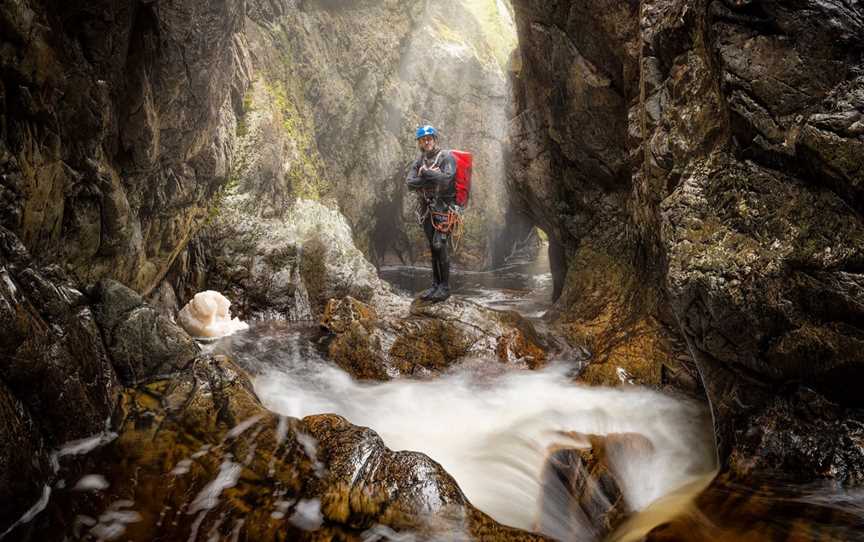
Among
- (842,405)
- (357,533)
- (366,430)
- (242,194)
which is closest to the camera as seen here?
(357,533)

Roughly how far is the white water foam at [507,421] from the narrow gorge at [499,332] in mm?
41

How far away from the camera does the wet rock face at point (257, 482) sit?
352 centimetres

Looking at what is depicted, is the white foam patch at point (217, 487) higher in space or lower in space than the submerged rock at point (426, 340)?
higher

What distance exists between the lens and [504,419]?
21.0ft

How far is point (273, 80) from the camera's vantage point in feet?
51.4

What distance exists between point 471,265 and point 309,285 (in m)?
14.2

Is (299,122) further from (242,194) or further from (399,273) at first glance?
(399,273)

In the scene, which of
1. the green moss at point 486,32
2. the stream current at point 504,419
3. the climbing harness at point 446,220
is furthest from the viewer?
the green moss at point 486,32

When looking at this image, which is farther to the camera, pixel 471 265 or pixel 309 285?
pixel 471 265

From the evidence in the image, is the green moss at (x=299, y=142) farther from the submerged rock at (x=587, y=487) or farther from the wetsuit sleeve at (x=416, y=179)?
the submerged rock at (x=587, y=487)

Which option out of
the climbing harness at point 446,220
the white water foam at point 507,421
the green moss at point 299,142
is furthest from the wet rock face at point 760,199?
the green moss at point 299,142

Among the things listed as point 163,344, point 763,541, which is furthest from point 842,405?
point 163,344

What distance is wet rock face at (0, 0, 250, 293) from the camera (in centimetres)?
443

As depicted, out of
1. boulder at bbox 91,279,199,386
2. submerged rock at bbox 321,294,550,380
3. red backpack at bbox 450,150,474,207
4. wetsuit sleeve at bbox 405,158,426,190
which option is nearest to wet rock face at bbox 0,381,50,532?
boulder at bbox 91,279,199,386
